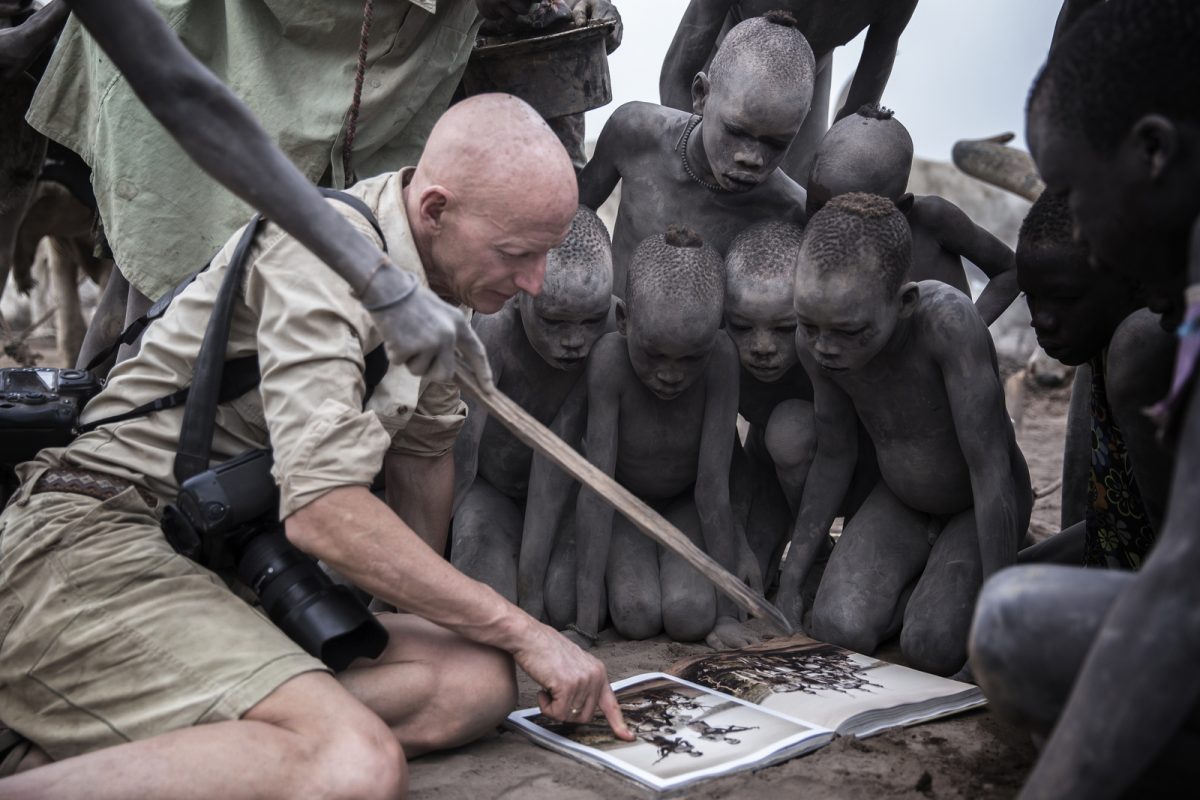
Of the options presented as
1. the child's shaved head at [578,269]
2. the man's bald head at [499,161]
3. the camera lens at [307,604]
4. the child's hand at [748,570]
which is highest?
the man's bald head at [499,161]

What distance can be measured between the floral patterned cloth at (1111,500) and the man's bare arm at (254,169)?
59.4 inches

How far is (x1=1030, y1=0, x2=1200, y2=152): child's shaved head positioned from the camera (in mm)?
1518

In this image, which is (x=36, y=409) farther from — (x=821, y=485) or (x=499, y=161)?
(x=821, y=485)

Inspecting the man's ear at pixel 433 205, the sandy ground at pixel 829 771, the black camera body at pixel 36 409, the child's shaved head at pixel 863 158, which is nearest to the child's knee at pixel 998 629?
the sandy ground at pixel 829 771

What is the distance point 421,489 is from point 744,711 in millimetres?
878

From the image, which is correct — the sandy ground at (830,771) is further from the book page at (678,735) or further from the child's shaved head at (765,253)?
the child's shaved head at (765,253)

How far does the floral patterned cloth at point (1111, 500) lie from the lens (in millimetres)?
2641

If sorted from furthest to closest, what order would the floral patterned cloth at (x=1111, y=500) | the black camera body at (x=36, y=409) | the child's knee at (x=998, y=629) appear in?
the floral patterned cloth at (x=1111, y=500) → the black camera body at (x=36, y=409) → the child's knee at (x=998, y=629)

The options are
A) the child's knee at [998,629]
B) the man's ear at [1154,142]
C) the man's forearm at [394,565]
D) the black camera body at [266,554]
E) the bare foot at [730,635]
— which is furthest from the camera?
the bare foot at [730,635]

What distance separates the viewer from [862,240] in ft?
10.3

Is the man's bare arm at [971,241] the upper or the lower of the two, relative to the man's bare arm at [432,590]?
upper

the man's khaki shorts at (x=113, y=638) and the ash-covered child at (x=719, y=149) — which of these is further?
the ash-covered child at (x=719, y=149)

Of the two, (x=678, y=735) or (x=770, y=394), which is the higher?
(x=770, y=394)

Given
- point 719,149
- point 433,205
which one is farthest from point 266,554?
point 719,149
